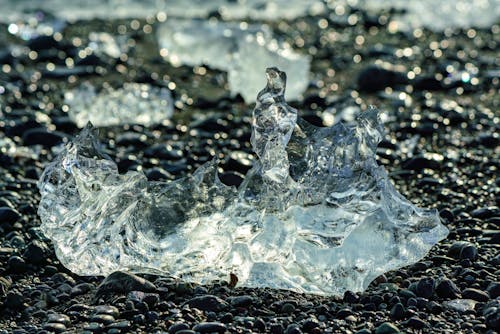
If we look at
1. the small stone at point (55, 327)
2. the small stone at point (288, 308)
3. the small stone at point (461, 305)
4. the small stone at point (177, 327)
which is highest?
the small stone at point (461, 305)

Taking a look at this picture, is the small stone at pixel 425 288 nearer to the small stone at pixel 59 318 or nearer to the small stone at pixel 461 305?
the small stone at pixel 461 305

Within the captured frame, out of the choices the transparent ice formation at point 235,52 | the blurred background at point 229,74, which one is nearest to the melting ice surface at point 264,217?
the blurred background at point 229,74

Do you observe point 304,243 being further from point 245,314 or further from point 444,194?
point 444,194

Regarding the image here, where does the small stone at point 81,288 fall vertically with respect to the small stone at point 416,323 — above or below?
below

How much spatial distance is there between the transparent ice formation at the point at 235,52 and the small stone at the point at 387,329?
11.4 feet

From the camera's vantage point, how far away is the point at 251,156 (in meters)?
5.22

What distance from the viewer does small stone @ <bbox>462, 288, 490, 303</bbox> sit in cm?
330

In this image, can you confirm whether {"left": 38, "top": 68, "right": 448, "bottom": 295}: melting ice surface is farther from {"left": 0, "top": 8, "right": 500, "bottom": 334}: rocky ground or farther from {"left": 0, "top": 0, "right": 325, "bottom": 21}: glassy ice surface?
{"left": 0, "top": 0, "right": 325, "bottom": 21}: glassy ice surface

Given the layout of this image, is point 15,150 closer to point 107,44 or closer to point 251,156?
point 251,156

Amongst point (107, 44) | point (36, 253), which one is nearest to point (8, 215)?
point (36, 253)

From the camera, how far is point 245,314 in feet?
10.6

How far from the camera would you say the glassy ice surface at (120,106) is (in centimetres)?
603

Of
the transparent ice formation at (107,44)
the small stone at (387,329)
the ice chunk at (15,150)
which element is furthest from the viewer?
the transparent ice formation at (107,44)

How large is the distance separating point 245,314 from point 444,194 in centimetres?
165
